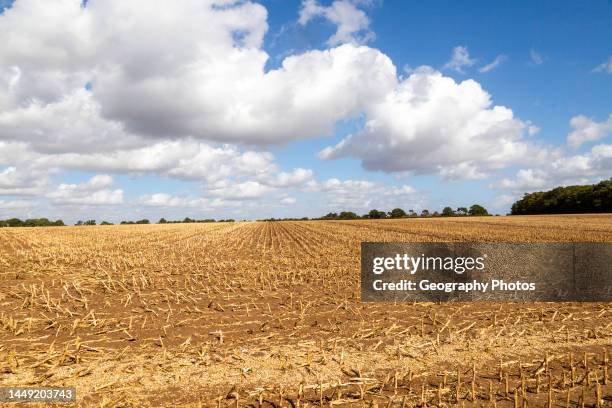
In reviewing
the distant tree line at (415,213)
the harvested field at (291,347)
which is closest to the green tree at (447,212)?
the distant tree line at (415,213)

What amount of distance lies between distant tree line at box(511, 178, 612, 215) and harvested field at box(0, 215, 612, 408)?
10245 cm

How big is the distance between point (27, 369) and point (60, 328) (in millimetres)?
2529

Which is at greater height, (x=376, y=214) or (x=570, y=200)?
(x=570, y=200)

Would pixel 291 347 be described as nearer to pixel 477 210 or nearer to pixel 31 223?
pixel 31 223

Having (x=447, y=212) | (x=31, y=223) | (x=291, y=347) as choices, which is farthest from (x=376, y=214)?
(x=291, y=347)

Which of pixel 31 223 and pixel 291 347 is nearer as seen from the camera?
pixel 291 347

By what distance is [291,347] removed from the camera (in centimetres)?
812

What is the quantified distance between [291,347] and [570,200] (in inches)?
4825

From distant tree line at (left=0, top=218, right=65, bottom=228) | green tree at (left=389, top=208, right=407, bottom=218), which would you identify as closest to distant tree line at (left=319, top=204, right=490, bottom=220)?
green tree at (left=389, top=208, right=407, bottom=218)

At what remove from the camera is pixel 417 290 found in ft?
43.3

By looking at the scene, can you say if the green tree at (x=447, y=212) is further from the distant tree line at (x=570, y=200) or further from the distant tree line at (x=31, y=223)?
the distant tree line at (x=31, y=223)

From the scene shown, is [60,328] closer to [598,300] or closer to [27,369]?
[27,369]

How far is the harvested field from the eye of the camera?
20.1ft

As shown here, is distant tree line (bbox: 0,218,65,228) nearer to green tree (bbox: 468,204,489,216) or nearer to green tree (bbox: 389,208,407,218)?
green tree (bbox: 389,208,407,218)
